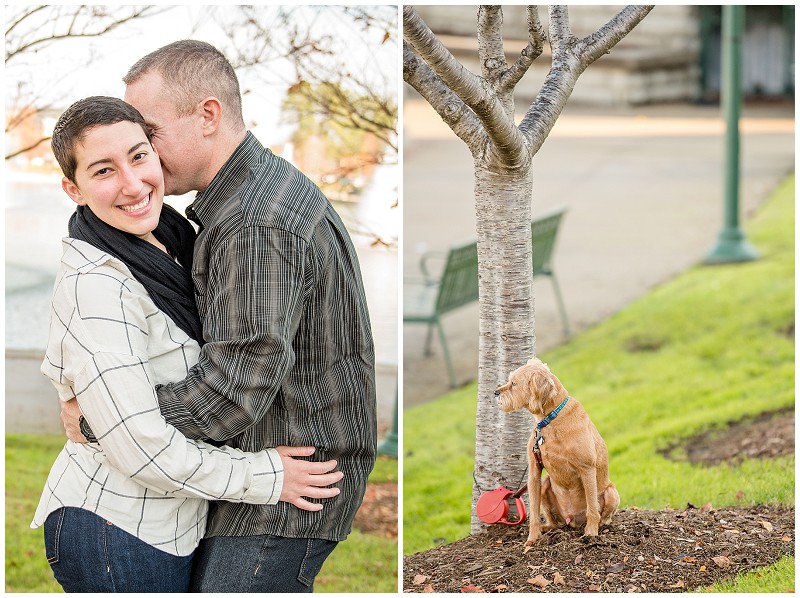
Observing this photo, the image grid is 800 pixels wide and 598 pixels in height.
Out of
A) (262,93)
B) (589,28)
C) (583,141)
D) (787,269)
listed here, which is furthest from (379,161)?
(589,28)

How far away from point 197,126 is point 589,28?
1241 centimetres

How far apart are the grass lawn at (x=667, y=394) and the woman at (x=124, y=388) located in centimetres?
135

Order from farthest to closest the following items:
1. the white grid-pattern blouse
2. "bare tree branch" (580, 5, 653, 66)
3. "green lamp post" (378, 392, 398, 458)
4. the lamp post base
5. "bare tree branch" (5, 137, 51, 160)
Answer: the lamp post base
"green lamp post" (378, 392, 398, 458)
"bare tree branch" (5, 137, 51, 160)
"bare tree branch" (580, 5, 653, 66)
the white grid-pattern blouse

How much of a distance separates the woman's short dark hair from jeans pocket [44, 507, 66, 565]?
0.81 metres

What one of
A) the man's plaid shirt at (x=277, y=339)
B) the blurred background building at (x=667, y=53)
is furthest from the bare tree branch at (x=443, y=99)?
the blurred background building at (x=667, y=53)

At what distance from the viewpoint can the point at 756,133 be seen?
12266mm

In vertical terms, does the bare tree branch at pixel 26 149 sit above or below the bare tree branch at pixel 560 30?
below

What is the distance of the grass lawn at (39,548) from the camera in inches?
157

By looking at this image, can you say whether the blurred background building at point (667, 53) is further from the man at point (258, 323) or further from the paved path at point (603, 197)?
the man at point (258, 323)

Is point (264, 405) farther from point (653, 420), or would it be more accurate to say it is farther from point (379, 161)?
point (653, 420)

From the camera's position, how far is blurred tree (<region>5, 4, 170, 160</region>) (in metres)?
3.64

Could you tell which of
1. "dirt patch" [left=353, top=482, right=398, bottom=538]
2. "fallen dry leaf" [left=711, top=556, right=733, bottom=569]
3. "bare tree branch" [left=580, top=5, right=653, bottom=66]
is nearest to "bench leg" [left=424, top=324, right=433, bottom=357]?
"dirt patch" [left=353, top=482, right=398, bottom=538]

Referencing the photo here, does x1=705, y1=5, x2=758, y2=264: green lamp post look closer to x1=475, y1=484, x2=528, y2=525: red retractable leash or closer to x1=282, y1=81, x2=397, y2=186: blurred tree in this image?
x1=282, y1=81, x2=397, y2=186: blurred tree

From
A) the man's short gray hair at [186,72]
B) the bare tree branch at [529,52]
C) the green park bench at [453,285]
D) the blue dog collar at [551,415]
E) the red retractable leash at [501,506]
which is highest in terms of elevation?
the bare tree branch at [529,52]
